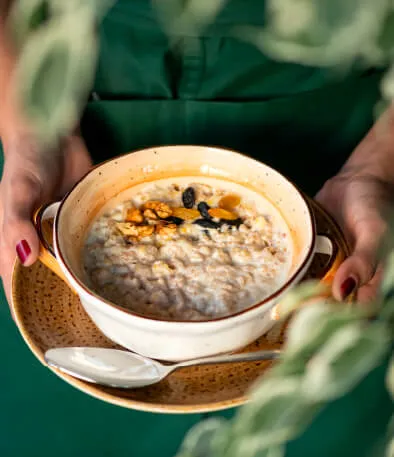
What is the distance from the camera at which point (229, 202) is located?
1.63ft

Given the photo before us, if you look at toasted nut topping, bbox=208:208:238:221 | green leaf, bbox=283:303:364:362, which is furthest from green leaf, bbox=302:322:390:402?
toasted nut topping, bbox=208:208:238:221

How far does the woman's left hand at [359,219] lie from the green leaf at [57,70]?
0.28m

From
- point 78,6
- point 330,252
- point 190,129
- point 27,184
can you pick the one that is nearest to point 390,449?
point 78,6

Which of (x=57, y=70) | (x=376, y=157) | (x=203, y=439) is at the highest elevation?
(x=57, y=70)

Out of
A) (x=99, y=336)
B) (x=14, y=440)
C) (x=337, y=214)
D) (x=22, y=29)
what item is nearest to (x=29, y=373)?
(x=14, y=440)

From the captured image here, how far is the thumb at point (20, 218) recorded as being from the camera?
0.44 meters

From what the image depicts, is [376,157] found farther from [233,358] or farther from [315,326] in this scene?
[315,326]

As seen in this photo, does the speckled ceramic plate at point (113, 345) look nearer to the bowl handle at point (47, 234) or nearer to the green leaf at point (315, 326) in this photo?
the bowl handle at point (47, 234)

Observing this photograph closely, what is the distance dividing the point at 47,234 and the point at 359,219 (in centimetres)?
24

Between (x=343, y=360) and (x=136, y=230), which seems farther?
(x=136, y=230)

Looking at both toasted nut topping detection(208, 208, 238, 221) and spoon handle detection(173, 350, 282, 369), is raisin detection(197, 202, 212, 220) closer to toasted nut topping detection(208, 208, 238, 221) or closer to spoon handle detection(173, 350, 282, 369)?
toasted nut topping detection(208, 208, 238, 221)

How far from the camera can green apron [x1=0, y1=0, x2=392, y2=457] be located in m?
0.54

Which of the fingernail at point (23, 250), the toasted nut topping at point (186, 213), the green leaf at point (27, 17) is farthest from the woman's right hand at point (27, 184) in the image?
the green leaf at point (27, 17)

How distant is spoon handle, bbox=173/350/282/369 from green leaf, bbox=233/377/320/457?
0.78 feet
